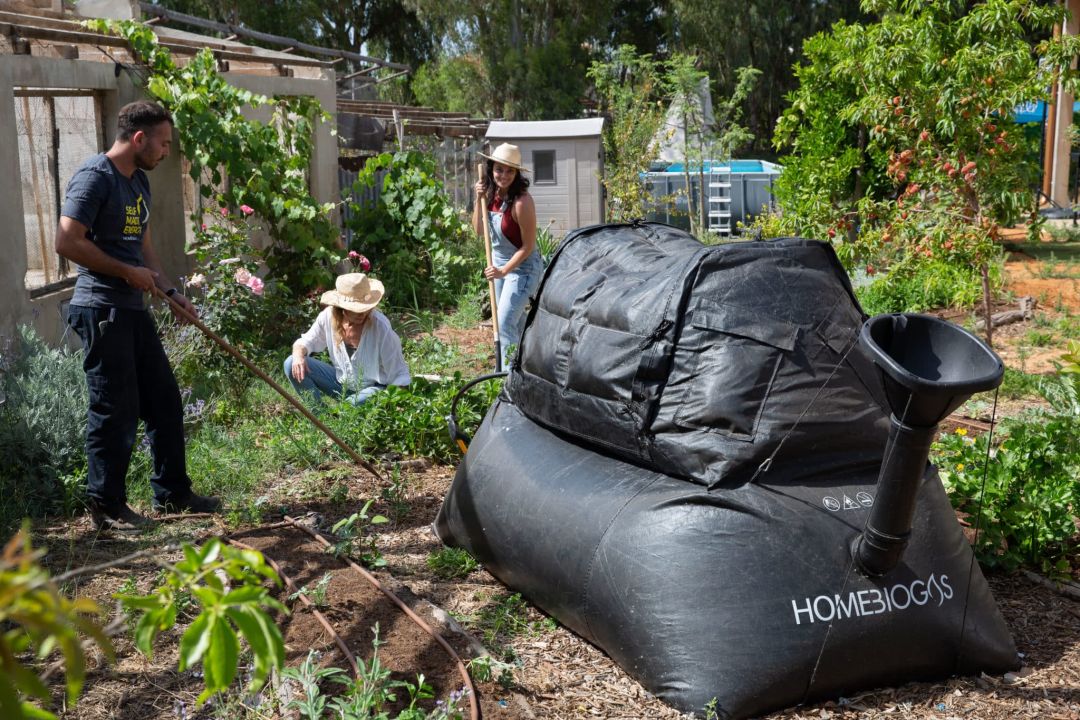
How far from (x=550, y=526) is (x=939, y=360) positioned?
1.46 metres

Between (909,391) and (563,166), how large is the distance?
12485mm

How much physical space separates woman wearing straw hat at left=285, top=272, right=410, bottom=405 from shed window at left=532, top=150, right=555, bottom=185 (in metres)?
9.14

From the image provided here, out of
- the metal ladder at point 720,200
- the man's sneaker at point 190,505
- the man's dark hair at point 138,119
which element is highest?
the man's dark hair at point 138,119

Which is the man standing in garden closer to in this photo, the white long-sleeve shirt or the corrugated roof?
the white long-sleeve shirt

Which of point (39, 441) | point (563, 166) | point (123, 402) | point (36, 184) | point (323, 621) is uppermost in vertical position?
point (563, 166)

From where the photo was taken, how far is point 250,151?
28.3 ft

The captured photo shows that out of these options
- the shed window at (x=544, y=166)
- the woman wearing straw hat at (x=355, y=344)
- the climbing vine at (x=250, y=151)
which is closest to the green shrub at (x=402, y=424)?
the woman wearing straw hat at (x=355, y=344)

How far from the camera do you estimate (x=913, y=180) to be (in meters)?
7.66

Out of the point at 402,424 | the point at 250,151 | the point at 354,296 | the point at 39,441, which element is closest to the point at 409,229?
the point at 250,151

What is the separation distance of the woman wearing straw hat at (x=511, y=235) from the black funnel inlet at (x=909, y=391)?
3736 mm

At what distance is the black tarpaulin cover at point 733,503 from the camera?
3234 millimetres

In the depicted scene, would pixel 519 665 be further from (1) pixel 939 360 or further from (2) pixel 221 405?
(2) pixel 221 405

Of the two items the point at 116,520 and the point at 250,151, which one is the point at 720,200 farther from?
the point at 116,520

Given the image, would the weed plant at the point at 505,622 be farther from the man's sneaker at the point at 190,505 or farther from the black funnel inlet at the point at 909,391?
the man's sneaker at the point at 190,505
